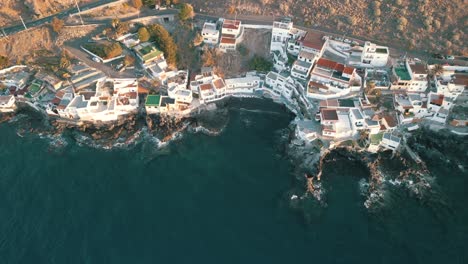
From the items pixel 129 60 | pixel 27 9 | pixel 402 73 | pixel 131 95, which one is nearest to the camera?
pixel 402 73

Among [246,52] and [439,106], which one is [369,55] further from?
[246,52]

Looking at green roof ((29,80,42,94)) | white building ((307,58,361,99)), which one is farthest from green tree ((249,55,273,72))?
green roof ((29,80,42,94))

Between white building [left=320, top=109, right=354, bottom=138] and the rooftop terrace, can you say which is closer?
white building [left=320, top=109, right=354, bottom=138]

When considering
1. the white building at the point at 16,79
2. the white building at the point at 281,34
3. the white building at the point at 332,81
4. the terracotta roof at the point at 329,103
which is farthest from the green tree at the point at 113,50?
the terracotta roof at the point at 329,103

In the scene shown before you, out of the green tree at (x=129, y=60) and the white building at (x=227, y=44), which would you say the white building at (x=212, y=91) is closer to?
the white building at (x=227, y=44)

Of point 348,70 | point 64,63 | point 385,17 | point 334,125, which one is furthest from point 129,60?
point 385,17

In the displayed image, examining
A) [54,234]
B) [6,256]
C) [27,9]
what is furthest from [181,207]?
[27,9]

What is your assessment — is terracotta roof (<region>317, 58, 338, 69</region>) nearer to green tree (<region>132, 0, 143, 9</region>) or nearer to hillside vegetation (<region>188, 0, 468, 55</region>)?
hillside vegetation (<region>188, 0, 468, 55</region>)

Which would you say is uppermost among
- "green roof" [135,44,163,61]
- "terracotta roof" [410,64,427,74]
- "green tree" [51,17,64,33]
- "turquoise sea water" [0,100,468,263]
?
"green tree" [51,17,64,33]
